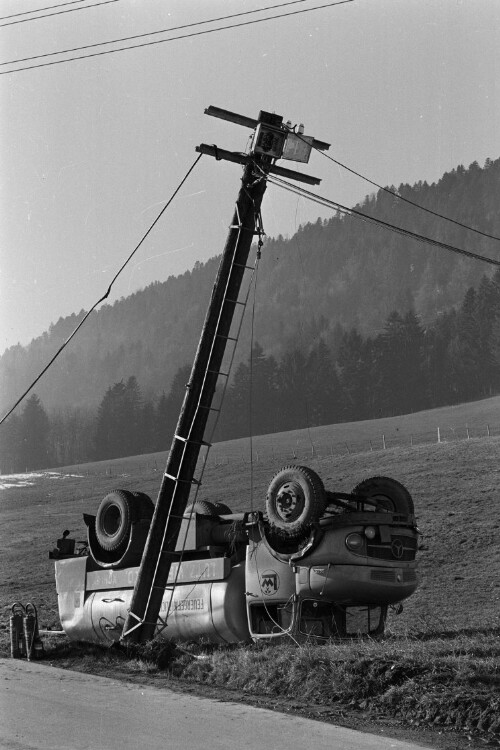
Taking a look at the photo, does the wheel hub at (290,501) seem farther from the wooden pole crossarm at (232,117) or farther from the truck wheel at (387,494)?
the wooden pole crossarm at (232,117)

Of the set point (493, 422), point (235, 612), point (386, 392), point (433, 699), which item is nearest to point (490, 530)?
point (235, 612)

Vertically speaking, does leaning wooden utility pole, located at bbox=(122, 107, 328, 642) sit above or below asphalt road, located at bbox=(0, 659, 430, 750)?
above

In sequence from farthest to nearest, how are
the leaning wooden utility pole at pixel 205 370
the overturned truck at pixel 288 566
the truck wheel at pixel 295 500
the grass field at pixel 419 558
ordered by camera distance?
the leaning wooden utility pole at pixel 205 370 → the truck wheel at pixel 295 500 → the overturned truck at pixel 288 566 → the grass field at pixel 419 558

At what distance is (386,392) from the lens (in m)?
145

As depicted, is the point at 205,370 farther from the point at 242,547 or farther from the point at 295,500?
the point at 242,547

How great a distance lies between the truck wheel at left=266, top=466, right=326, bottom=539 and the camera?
14.3 metres

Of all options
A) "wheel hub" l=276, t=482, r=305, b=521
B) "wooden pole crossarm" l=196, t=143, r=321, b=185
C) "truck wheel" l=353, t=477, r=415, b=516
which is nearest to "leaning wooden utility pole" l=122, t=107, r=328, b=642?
"wooden pole crossarm" l=196, t=143, r=321, b=185

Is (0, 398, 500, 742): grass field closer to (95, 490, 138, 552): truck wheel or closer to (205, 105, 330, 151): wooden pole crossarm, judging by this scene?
(95, 490, 138, 552): truck wheel

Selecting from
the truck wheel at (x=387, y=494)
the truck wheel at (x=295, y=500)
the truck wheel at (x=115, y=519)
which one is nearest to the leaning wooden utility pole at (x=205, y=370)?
the truck wheel at (x=115, y=519)

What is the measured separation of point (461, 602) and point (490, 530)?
9.49 m

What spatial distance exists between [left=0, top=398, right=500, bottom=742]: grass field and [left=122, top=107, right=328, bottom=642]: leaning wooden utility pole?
140 centimetres

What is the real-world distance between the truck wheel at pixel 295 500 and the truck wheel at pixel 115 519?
3.49 metres

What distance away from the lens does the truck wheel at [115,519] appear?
56.1 ft

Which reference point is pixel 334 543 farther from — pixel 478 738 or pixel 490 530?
pixel 490 530
